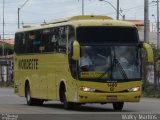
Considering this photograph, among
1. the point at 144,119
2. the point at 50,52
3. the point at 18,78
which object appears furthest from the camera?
the point at 18,78

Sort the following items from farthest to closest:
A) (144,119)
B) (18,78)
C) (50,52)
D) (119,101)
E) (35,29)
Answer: (18,78)
(35,29)
(50,52)
(119,101)
(144,119)

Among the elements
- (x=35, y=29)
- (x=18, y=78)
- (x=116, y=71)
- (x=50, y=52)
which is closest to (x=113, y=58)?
(x=116, y=71)

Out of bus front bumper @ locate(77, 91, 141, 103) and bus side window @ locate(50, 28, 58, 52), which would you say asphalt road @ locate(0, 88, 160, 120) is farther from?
bus side window @ locate(50, 28, 58, 52)

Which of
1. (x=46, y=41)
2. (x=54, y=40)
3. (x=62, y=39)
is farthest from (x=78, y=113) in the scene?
(x=46, y=41)

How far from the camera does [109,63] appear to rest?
78.1 feet

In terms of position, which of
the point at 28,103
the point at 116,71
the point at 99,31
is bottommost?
the point at 28,103

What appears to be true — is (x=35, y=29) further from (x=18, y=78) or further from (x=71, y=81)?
(x=71, y=81)

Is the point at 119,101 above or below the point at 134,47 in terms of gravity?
below

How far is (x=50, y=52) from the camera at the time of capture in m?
26.6

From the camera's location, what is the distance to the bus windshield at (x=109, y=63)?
23641 millimetres

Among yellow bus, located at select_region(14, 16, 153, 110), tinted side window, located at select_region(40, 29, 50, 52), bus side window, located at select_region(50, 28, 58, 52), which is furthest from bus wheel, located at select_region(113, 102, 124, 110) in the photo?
tinted side window, located at select_region(40, 29, 50, 52)

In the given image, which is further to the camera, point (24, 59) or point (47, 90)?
point (24, 59)

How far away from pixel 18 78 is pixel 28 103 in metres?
1.87

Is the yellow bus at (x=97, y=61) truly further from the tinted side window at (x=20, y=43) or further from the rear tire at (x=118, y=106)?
the tinted side window at (x=20, y=43)
